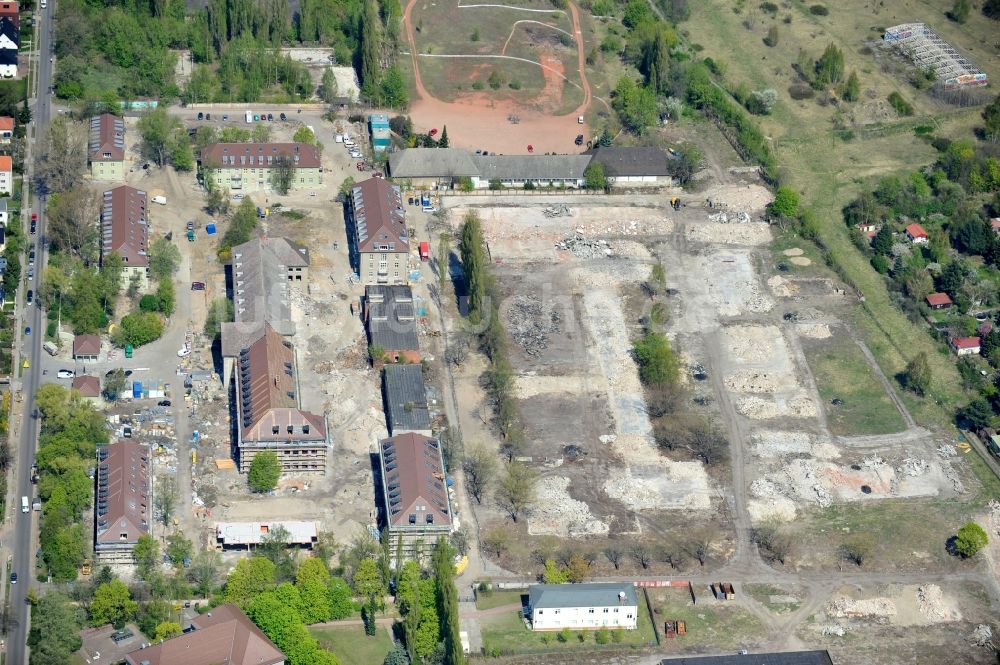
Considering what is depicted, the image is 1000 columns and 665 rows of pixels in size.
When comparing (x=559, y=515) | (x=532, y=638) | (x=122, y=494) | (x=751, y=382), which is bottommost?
(x=532, y=638)

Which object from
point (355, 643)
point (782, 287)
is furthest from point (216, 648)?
point (782, 287)

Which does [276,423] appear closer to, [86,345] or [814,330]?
[86,345]

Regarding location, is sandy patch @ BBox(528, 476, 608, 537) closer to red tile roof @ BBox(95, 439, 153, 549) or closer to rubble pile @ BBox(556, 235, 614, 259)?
red tile roof @ BBox(95, 439, 153, 549)

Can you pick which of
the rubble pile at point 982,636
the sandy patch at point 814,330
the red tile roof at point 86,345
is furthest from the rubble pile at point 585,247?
the rubble pile at point 982,636

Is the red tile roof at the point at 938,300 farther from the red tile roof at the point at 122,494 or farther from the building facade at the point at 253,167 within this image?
the red tile roof at the point at 122,494

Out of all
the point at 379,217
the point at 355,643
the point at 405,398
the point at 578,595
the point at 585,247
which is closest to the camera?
the point at 355,643
